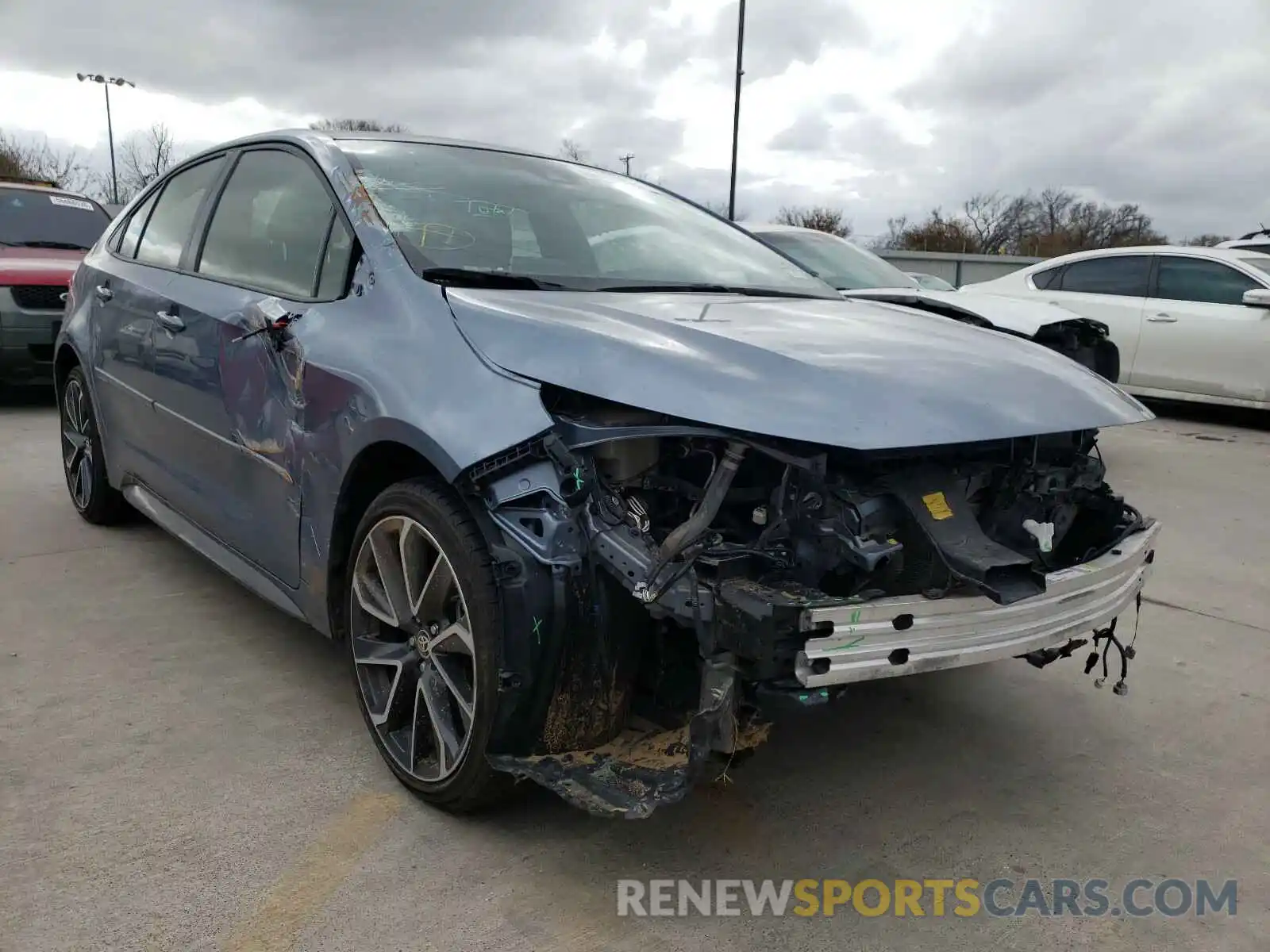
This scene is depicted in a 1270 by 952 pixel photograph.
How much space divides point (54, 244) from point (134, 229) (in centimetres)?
563

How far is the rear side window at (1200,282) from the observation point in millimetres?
8023

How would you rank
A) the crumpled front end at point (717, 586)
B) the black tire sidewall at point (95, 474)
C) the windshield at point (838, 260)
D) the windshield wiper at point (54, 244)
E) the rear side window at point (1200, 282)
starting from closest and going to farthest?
the crumpled front end at point (717, 586) → the black tire sidewall at point (95, 474) → the windshield at point (838, 260) → the rear side window at point (1200, 282) → the windshield wiper at point (54, 244)

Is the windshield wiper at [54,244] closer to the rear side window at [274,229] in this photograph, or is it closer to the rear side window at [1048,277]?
the rear side window at [274,229]

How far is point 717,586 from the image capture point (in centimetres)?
198

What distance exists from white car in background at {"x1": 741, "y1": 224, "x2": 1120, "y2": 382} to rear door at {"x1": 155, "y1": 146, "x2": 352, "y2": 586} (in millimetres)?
2429

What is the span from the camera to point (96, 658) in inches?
129

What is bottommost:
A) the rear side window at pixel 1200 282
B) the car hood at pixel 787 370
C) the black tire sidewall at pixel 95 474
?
the black tire sidewall at pixel 95 474

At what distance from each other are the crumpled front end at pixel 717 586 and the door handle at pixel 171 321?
1.77 meters

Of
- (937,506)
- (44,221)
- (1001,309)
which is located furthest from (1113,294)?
(44,221)

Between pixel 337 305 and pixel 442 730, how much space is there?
3.81 feet

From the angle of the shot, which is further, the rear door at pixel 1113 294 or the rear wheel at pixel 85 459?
the rear door at pixel 1113 294

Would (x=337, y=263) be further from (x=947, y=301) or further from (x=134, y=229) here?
(x=947, y=301)

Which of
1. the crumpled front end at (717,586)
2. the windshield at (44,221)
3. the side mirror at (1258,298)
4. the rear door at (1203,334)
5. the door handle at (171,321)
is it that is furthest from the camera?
the windshield at (44,221)

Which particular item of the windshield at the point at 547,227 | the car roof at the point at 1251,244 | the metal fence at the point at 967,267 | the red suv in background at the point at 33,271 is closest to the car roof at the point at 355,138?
the windshield at the point at 547,227
